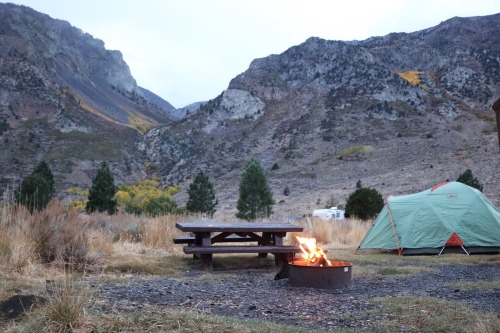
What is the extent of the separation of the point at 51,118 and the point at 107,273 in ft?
170

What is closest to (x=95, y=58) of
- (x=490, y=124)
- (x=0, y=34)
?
(x=0, y=34)

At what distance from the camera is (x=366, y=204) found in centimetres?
1914

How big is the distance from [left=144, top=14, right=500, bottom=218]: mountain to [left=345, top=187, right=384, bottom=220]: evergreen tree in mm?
9305

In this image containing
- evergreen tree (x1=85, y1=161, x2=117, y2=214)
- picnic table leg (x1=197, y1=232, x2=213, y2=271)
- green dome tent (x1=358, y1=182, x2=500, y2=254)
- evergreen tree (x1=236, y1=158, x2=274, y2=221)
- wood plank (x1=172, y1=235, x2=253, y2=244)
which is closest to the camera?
picnic table leg (x1=197, y1=232, x2=213, y2=271)

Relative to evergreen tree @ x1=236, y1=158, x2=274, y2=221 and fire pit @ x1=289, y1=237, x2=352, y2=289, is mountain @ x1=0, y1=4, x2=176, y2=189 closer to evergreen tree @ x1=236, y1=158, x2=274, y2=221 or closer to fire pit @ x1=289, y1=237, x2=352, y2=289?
evergreen tree @ x1=236, y1=158, x2=274, y2=221

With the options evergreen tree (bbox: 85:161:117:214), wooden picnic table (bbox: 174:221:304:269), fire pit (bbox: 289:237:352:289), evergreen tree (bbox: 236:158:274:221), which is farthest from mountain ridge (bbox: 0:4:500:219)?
fire pit (bbox: 289:237:352:289)

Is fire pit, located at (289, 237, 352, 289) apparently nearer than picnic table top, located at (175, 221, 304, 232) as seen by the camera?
Yes

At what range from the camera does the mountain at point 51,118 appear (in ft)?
151

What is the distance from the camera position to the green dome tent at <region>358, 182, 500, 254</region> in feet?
33.8

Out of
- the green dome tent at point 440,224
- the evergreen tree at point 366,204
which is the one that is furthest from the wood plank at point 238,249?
the evergreen tree at point 366,204

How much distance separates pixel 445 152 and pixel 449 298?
36.9 metres

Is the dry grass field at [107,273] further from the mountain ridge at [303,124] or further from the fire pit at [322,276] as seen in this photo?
the mountain ridge at [303,124]

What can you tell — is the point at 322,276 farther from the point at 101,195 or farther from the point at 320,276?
the point at 101,195

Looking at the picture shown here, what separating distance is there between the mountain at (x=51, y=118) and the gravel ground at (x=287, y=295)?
3092 cm
